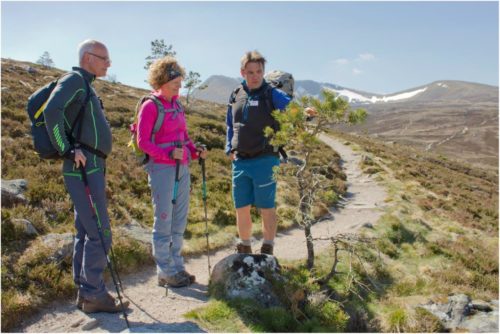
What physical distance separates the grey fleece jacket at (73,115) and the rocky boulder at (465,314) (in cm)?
717

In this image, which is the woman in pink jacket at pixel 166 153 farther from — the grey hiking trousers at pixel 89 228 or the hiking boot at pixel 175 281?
the grey hiking trousers at pixel 89 228

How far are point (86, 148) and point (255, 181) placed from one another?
2.76m

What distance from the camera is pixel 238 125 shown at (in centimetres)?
653

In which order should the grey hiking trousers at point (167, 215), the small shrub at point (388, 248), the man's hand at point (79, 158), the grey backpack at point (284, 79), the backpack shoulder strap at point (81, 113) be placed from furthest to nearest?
1. the grey backpack at point (284, 79)
2. the small shrub at point (388, 248)
3. the grey hiking trousers at point (167, 215)
4. the backpack shoulder strap at point (81, 113)
5. the man's hand at point (79, 158)

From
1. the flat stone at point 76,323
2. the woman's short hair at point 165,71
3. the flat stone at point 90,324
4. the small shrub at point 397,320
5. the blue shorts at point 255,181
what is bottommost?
the small shrub at point 397,320

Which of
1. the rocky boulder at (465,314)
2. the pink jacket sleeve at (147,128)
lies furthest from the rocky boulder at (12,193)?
the rocky boulder at (465,314)

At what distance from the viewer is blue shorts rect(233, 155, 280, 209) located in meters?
6.55

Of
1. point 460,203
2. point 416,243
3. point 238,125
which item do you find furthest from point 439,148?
point 238,125

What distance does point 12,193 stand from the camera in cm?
863

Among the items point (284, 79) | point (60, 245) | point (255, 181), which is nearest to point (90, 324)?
point (60, 245)

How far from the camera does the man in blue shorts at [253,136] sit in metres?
6.35

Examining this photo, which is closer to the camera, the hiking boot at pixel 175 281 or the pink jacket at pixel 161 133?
the pink jacket at pixel 161 133

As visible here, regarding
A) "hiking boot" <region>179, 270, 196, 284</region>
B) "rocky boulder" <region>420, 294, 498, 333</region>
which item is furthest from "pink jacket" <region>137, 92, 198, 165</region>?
"rocky boulder" <region>420, 294, 498, 333</region>

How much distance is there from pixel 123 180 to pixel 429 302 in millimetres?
9112
